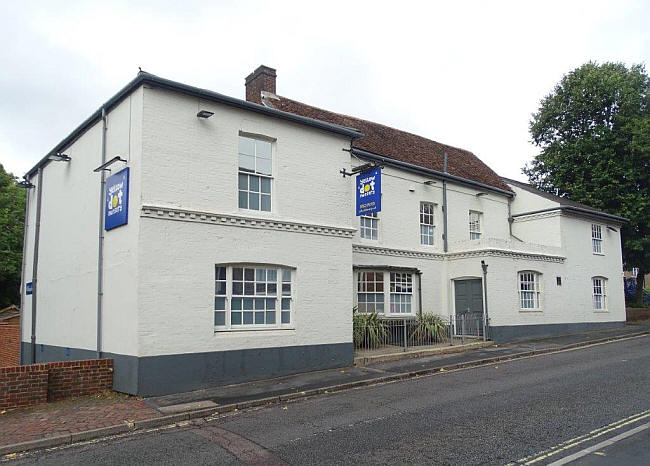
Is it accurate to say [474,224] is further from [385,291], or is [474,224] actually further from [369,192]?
[369,192]

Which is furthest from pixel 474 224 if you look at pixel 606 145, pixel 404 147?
pixel 606 145

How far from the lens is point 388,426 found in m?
8.23

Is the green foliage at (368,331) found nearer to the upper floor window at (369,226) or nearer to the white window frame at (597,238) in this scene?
the upper floor window at (369,226)

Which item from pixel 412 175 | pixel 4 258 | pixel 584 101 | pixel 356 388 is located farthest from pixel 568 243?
pixel 4 258

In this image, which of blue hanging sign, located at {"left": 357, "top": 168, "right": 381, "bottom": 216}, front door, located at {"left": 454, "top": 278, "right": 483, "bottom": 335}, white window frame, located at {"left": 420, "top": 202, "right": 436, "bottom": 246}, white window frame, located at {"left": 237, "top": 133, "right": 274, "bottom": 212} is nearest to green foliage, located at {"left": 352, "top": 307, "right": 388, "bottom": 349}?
blue hanging sign, located at {"left": 357, "top": 168, "right": 381, "bottom": 216}

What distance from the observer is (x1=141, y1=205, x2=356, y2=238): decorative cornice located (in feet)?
37.7

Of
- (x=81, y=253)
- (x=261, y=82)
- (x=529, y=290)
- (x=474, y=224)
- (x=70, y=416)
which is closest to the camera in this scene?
(x=70, y=416)

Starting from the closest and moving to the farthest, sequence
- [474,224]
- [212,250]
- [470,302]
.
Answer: [212,250] → [470,302] → [474,224]

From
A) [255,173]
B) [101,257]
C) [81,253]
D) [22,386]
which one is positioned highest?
[255,173]

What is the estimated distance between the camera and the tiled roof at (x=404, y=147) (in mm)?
20297

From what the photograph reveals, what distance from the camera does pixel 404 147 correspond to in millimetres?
22625

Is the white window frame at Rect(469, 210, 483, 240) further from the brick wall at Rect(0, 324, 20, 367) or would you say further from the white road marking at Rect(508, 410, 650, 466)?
the brick wall at Rect(0, 324, 20, 367)

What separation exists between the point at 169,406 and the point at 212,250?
3626mm

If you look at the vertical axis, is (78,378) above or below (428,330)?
below
